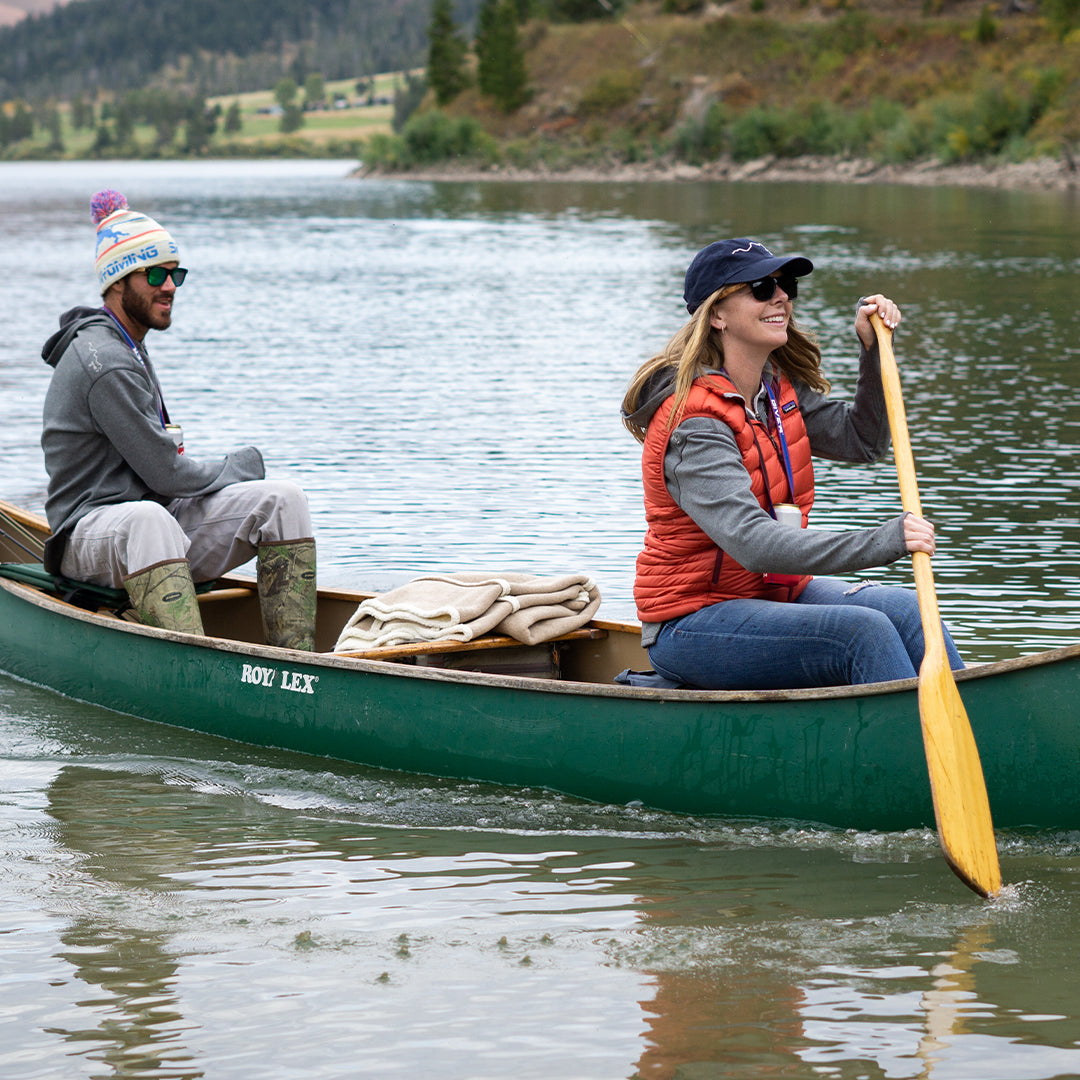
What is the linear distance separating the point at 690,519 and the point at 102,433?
256 centimetres

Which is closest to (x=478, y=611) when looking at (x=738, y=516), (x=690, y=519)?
(x=690, y=519)

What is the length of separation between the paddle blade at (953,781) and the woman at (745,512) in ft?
1.12

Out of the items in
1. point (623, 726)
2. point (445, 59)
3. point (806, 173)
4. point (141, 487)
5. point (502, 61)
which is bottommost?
point (623, 726)

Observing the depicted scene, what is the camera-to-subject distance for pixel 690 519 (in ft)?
16.1

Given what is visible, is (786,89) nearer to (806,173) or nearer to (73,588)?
(806,173)

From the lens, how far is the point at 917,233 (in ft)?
107

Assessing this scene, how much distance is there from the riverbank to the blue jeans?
152 ft

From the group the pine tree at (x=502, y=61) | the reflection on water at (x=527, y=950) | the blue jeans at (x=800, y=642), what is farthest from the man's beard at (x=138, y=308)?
the pine tree at (x=502, y=61)

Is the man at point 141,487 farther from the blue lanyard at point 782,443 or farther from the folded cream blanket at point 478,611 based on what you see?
the blue lanyard at point 782,443

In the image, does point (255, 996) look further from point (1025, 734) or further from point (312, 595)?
point (312, 595)

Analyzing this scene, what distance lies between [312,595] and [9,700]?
1.48 metres

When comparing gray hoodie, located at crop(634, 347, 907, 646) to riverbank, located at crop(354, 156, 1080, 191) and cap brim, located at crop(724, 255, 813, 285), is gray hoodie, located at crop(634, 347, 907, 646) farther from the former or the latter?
riverbank, located at crop(354, 156, 1080, 191)

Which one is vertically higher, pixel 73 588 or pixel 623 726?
pixel 73 588

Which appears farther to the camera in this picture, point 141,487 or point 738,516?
point 141,487
